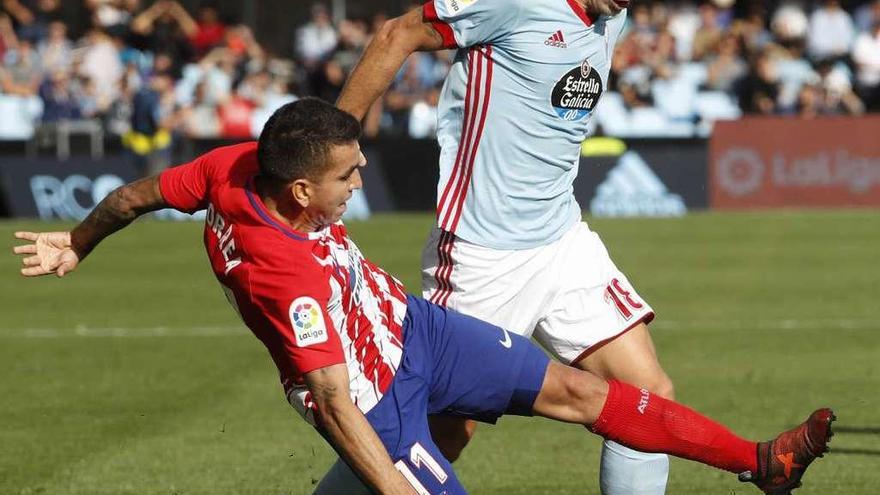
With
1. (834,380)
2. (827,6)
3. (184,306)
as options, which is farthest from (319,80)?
(834,380)

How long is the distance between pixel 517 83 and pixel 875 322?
23.7 ft

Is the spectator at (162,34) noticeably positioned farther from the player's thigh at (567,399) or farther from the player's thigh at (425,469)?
the player's thigh at (425,469)

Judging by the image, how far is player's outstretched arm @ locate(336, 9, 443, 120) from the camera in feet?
19.0

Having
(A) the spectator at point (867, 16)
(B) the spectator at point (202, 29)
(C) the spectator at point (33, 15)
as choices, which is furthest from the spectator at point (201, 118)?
(A) the spectator at point (867, 16)

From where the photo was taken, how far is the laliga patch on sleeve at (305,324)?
502 centimetres

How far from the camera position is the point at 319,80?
24297 millimetres

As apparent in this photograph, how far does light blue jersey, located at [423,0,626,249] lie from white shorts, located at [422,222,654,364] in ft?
0.22

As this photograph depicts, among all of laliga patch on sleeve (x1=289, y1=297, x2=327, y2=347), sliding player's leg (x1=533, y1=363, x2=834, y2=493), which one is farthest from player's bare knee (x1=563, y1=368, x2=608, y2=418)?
laliga patch on sleeve (x1=289, y1=297, x2=327, y2=347)

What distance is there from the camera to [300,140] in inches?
197

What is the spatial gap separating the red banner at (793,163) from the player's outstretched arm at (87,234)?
647 inches

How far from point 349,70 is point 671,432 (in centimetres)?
1960

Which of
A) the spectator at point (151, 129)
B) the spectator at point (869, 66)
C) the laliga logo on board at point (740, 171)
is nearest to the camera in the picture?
the laliga logo on board at point (740, 171)

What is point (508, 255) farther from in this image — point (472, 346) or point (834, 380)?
point (834, 380)

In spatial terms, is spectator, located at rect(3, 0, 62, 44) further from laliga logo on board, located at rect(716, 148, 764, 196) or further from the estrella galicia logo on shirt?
the estrella galicia logo on shirt
